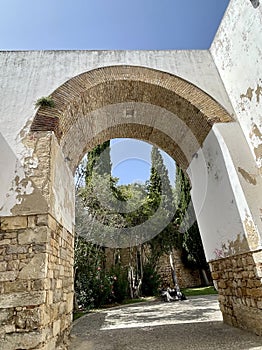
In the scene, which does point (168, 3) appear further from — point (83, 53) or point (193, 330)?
point (193, 330)

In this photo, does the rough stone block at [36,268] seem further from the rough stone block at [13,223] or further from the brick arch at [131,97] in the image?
the brick arch at [131,97]

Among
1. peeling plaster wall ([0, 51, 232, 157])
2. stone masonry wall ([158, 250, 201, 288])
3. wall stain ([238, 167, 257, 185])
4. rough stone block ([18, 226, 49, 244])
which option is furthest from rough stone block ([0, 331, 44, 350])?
stone masonry wall ([158, 250, 201, 288])

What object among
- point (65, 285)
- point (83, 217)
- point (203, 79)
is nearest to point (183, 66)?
point (203, 79)

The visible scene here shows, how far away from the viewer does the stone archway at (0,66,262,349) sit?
2859mm

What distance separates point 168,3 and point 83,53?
6.20ft

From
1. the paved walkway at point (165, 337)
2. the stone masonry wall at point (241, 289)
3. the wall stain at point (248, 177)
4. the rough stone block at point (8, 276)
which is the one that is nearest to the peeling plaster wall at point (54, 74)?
the rough stone block at point (8, 276)

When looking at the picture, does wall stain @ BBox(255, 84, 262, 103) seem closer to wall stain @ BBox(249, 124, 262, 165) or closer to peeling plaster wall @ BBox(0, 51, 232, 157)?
wall stain @ BBox(249, 124, 262, 165)

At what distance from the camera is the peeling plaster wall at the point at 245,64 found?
3957mm

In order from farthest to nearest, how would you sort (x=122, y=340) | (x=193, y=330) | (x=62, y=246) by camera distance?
1. (x=193, y=330)
2. (x=122, y=340)
3. (x=62, y=246)

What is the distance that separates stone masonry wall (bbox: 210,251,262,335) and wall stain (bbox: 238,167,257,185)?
106 centimetres

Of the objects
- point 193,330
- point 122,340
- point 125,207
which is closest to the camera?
point 122,340

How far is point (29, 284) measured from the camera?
2.79 meters

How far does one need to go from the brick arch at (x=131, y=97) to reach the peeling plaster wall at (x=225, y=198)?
0.35m

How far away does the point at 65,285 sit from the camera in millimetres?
3861
